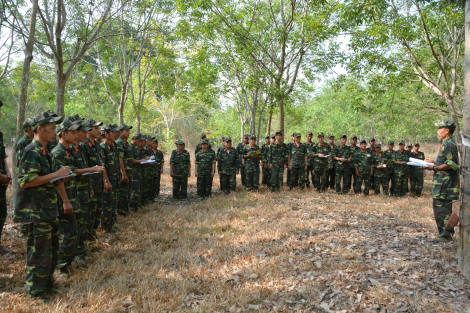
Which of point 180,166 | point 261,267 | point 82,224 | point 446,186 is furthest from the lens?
point 180,166

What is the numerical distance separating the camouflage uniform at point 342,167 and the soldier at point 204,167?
442 cm

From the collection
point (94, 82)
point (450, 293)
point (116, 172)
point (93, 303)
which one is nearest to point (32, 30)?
point (116, 172)

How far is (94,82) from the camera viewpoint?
14.7 meters

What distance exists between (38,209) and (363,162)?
9625 mm

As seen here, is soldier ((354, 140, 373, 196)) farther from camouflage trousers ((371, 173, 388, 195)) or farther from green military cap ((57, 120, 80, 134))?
green military cap ((57, 120, 80, 134))

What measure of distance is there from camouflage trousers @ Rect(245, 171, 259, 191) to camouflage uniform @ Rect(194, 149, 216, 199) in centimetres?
141

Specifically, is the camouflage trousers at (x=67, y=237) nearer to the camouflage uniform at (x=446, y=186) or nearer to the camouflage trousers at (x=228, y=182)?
the camouflage uniform at (x=446, y=186)

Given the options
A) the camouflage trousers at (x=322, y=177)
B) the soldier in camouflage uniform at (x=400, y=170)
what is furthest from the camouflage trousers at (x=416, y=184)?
the camouflage trousers at (x=322, y=177)

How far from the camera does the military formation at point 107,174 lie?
3213mm

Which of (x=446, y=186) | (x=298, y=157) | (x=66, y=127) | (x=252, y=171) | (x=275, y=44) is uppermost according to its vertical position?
(x=275, y=44)

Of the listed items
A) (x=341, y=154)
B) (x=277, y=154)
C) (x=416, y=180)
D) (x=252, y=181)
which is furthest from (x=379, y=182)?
(x=252, y=181)

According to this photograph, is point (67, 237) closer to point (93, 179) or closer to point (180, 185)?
point (93, 179)

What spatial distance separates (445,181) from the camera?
4965 millimetres

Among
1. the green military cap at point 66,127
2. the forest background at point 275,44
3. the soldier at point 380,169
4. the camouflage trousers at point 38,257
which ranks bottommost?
the camouflage trousers at point 38,257
